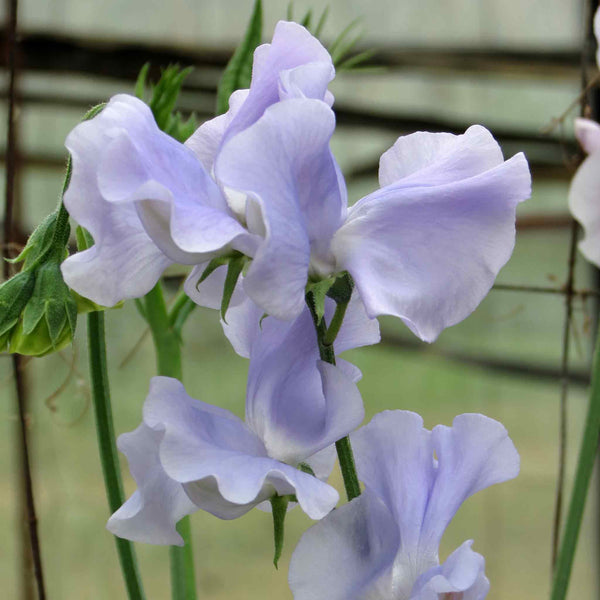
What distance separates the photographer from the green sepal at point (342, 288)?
27 centimetres

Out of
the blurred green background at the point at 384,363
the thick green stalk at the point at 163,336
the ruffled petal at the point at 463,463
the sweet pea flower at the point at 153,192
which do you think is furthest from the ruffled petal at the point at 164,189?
the blurred green background at the point at 384,363

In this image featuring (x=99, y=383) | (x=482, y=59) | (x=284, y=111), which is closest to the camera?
(x=284, y=111)

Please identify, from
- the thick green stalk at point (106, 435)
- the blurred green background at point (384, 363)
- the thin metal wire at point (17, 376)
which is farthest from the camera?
the blurred green background at point (384, 363)

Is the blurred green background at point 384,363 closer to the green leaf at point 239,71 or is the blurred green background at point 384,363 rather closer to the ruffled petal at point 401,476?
the green leaf at point 239,71

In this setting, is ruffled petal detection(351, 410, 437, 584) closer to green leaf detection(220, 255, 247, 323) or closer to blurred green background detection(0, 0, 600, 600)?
green leaf detection(220, 255, 247, 323)

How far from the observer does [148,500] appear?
0.92ft

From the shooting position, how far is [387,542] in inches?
11.3

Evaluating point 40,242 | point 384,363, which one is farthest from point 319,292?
point 384,363

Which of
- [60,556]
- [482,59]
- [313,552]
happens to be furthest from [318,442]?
[60,556]

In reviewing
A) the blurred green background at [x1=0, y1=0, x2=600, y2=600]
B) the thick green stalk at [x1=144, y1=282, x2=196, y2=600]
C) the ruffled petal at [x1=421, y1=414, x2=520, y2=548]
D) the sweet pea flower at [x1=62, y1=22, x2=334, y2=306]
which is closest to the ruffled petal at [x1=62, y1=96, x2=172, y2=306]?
the sweet pea flower at [x1=62, y1=22, x2=334, y2=306]

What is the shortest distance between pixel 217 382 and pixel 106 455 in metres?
1.78

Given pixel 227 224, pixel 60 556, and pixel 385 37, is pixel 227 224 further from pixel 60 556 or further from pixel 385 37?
pixel 385 37

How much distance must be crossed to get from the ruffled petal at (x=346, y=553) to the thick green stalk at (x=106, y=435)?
4.4 inches

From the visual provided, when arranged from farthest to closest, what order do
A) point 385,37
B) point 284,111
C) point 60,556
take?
point 385,37 < point 60,556 < point 284,111
